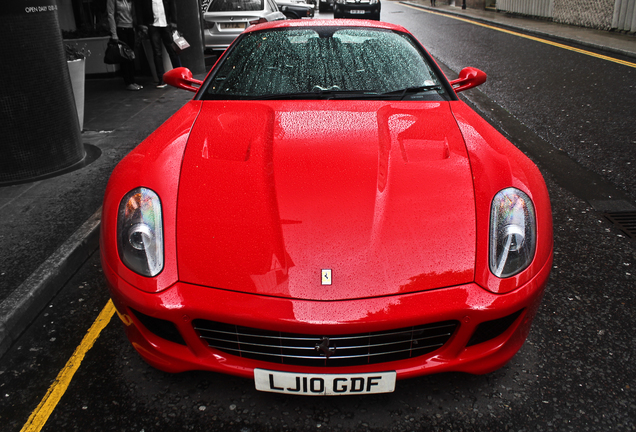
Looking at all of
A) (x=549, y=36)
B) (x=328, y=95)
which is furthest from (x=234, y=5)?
(x=549, y=36)

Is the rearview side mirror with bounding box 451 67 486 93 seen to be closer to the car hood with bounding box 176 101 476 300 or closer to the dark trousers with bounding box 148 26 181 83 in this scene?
the car hood with bounding box 176 101 476 300

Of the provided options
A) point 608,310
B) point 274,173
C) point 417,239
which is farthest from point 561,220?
point 274,173

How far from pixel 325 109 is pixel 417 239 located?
3.53 ft

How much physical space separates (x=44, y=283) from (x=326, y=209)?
1.72 meters

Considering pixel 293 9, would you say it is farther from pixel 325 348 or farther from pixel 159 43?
pixel 325 348

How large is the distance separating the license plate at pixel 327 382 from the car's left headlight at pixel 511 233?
56cm

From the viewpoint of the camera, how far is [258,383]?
176cm

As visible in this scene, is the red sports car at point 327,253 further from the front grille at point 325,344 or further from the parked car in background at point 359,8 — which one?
the parked car in background at point 359,8

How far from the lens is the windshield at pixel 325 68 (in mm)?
2846

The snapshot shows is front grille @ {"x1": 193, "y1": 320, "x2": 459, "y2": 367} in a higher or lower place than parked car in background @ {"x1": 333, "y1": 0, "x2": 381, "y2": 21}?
lower

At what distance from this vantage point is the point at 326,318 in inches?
64.3

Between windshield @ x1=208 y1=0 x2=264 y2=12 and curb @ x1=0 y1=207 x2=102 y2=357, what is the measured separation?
839 cm

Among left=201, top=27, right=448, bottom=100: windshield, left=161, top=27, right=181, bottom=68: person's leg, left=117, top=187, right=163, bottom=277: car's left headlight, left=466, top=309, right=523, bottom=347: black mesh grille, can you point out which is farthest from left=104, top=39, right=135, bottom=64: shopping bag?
left=466, top=309, right=523, bottom=347: black mesh grille

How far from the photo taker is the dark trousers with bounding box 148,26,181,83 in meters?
7.89
